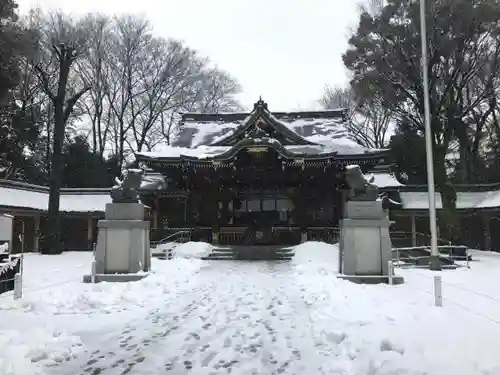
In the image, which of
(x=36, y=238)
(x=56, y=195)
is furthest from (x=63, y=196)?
(x=56, y=195)

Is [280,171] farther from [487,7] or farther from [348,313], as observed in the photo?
[348,313]

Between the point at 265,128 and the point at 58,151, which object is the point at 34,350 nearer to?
the point at 265,128

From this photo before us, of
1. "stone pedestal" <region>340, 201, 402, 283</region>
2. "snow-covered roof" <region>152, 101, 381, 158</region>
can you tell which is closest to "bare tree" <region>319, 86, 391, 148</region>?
"snow-covered roof" <region>152, 101, 381, 158</region>

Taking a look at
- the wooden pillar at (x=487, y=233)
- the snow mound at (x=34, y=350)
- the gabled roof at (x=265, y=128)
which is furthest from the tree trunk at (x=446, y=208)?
the snow mound at (x=34, y=350)

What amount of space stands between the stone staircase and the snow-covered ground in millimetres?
8278

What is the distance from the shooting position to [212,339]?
602 cm

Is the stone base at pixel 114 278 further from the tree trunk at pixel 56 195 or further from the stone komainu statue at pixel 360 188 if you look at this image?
the tree trunk at pixel 56 195

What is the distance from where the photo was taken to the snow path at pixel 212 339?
492 cm

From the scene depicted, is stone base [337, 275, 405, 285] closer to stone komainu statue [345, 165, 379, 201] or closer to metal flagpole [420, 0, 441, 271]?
stone komainu statue [345, 165, 379, 201]

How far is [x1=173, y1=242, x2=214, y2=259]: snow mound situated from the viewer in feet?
63.2

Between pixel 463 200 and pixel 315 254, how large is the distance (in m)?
15.0

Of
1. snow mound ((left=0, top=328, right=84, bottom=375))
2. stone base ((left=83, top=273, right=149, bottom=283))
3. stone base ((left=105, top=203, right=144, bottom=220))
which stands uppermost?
stone base ((left=105, top=203, right=144, bottom=220))

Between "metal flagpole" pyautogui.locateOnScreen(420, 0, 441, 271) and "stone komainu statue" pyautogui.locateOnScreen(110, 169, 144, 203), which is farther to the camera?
"metal flagpole" pyautogui.locateOnScreen(420, 0, 441, 271)

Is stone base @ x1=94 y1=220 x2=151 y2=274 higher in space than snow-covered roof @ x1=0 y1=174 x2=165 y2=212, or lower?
lower
